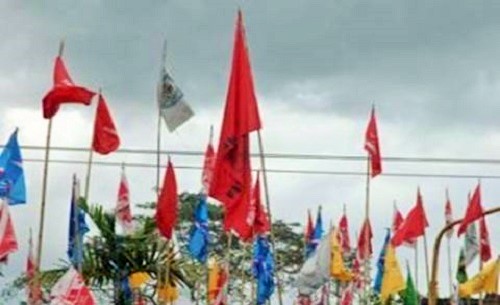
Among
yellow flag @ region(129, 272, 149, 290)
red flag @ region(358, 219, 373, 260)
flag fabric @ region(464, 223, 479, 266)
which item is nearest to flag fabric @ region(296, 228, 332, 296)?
red flag @ region(358, 219, 373, 260)

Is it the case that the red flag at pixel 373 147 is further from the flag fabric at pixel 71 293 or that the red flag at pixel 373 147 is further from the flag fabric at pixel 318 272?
the flag fabric at pixel 71 293

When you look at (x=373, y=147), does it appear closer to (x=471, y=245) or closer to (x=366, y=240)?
(x=366, y=240)

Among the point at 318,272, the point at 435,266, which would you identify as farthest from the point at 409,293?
the point at 435,266

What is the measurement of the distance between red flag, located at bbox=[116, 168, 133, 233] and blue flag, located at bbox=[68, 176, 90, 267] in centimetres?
152

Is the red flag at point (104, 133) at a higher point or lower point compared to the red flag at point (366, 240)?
higher

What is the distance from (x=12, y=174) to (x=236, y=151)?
371 inches

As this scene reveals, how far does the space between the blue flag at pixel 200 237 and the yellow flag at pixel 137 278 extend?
3693 mm

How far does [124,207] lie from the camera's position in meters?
25.3

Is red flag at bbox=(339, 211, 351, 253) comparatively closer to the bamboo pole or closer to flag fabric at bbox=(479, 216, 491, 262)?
flag fabric at bbox=(479, 216, 491, 262)

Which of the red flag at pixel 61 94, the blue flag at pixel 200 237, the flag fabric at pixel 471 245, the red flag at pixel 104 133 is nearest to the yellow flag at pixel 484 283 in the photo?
the flag fabric at pixel 471 245

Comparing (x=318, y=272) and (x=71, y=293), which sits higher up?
(x=318, y=272)

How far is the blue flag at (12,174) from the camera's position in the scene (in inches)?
953

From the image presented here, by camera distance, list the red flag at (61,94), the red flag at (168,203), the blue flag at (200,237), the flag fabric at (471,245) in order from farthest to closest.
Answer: the flag fabric at (471,245)
the blue flag at (200,237)
the red flag at (168,203)
the red flag at (61,94)

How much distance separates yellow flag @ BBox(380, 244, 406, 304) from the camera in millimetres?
30438
